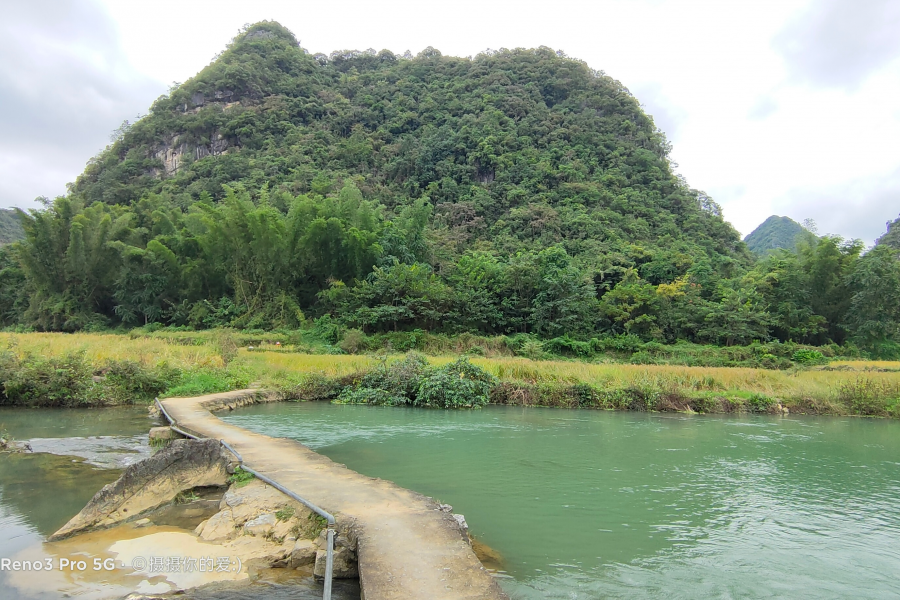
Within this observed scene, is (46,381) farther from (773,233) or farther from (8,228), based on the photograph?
(773,233)

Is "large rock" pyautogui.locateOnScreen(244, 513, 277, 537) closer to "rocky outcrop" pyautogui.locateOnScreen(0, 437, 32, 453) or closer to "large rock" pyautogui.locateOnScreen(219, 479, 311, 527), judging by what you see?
"large rock" pyautogui.locateOnScreen(219, 479, 311, 527)

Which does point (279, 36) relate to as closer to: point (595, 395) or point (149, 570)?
point (595, 395)

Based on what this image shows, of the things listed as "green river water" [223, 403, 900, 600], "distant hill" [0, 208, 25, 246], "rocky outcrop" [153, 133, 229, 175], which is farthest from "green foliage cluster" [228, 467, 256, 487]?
"distant hill" [0, 208, 25, 246]

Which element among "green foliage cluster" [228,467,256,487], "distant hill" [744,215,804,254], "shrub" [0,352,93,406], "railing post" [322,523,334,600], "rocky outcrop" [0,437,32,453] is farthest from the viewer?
"distant hill" [744,215,804,254]

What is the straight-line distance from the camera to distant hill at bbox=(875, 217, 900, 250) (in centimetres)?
3758

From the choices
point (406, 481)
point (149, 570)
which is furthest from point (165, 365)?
point (149, 570)

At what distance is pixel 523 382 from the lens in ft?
43.7

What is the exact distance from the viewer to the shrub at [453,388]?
12.2 m

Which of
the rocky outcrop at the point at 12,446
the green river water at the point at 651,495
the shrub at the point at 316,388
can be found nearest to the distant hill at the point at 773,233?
the green river water at the point at 651,495

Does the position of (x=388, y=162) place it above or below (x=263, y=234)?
above

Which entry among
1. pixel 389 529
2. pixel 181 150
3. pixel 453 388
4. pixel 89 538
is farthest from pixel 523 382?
Result: pixel 181 150

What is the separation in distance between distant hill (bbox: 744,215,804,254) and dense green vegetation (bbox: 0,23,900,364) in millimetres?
24345

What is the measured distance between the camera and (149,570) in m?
3.23

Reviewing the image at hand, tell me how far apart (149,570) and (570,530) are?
331 cm
